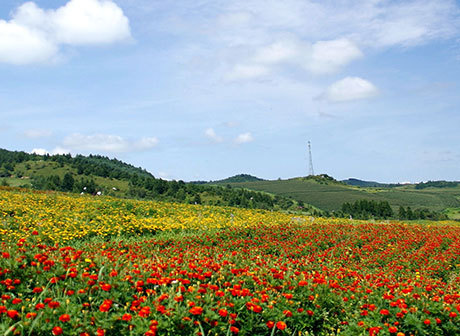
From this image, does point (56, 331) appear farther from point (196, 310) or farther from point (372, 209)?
point (372, 209)

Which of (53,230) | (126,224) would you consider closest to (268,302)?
(53,230)

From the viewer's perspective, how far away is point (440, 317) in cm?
462

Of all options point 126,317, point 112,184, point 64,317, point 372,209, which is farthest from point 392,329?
point 112,184

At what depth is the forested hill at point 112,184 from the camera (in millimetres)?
44034

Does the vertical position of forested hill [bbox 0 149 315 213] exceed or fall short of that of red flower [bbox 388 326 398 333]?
it exceeds it

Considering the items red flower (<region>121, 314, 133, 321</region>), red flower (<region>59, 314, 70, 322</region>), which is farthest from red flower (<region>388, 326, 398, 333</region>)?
red flower (<region>59, 314, 70, 322</region>)

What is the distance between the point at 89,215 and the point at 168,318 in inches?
448

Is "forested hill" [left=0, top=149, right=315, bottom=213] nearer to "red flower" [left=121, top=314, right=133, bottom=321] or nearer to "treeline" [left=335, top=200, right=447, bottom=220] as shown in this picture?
"treeline" [left=335, top=200, right=447, bottom=220]

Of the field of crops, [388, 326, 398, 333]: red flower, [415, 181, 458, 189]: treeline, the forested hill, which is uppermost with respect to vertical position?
the forested hill

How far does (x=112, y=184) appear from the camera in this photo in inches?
2277

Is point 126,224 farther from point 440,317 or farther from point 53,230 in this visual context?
point 440,317

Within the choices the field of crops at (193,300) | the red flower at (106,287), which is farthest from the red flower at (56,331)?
the red flower at (106,287)

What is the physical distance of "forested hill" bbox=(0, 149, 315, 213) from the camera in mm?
44034

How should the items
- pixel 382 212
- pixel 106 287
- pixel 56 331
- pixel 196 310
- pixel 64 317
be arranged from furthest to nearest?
pixel 382 212 → pixel 106 287 → pixel 196 310 → pixel 64 317 → pixel 56 331
